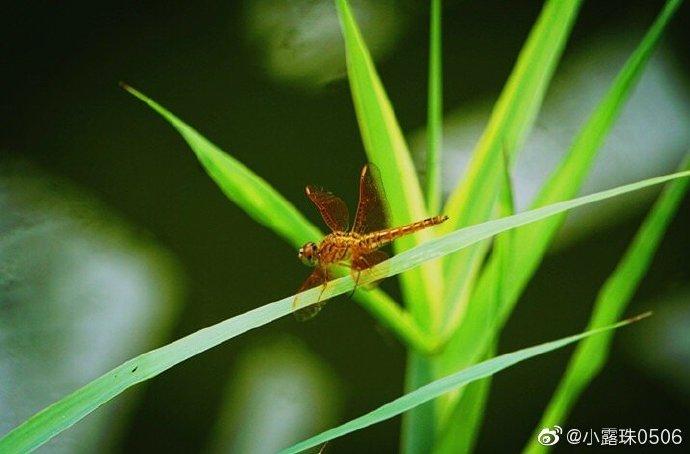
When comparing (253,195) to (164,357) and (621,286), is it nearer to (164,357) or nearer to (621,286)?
(164,357)

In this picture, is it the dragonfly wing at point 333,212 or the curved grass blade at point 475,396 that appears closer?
the curved grass blade at point 475,396

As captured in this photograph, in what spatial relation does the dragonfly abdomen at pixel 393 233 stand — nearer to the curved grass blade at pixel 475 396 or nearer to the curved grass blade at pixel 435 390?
the curved grass blade at pixel 475 396

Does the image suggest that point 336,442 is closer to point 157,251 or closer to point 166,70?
point 157,251

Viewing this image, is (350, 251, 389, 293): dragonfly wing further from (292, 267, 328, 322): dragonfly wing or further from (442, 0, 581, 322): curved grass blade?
(442, 0, 581, 322): curved grass blade

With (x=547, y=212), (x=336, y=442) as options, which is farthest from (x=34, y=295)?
(x=547, y=212)

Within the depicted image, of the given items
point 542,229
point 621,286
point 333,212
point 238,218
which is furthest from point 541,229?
point 238,218

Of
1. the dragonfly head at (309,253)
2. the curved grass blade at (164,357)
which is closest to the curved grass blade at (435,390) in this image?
the curved grass blade at (164,357)

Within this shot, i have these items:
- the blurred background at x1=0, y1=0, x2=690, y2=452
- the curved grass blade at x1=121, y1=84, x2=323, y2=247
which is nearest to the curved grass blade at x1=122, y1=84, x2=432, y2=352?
the curved grass blade at x1=121, y1=84, x2=323, y2=247

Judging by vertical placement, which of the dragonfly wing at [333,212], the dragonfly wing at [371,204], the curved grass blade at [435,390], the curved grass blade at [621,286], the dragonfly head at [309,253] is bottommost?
the curved grass blade at [435,390]
